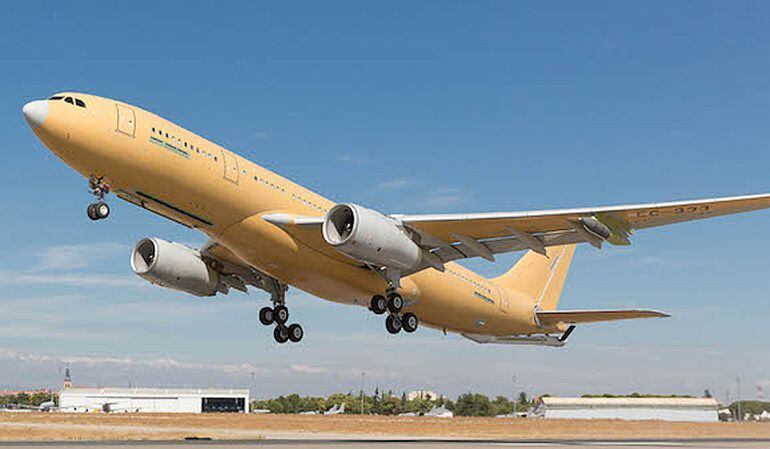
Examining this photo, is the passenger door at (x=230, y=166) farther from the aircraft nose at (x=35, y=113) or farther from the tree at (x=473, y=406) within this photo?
the tree at (x=473, y=406)

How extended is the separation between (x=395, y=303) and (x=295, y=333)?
6894mm

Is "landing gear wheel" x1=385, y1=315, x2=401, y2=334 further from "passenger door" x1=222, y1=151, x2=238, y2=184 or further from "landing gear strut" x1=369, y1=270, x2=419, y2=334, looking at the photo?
"passenger door" x1=222, y1=151, x2=238, y2=184

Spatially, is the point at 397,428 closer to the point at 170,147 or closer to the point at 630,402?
the point at 170,147

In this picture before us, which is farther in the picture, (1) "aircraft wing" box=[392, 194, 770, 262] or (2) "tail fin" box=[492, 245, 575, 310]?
(2) "tail fin" box=[492, 245, 575, 310]

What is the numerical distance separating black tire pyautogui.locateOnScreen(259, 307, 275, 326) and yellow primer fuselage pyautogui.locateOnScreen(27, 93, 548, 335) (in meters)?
4.19

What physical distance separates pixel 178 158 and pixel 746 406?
7516 inches

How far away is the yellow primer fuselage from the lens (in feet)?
89.0

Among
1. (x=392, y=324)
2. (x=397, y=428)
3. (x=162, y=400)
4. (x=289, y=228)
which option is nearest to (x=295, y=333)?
(x=392, y=324)

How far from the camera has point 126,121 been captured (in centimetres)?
2766

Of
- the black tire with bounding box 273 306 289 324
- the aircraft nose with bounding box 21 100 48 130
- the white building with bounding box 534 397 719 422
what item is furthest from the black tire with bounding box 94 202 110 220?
the white building with bounding box 534 397 719 422

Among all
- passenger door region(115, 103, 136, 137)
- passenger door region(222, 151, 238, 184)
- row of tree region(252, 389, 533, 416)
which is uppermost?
passenger door region(115, 103, 136, 137)

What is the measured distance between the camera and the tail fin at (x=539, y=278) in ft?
148

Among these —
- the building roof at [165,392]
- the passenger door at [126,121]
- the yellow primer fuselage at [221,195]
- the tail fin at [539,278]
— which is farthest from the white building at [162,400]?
the passenger door at [126,121]

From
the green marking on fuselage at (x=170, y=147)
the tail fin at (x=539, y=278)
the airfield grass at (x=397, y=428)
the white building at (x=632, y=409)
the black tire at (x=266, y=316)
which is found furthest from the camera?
the white building at (x=632, y=409)
